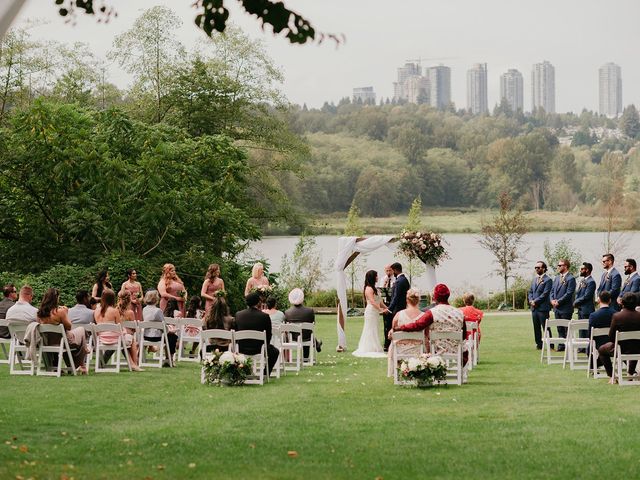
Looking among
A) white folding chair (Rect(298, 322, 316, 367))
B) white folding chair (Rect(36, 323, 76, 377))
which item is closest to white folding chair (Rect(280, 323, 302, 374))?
white folding chair (Rect(298, 322, 316, 367))

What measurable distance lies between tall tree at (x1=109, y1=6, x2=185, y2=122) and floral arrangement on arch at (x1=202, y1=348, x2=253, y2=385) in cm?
3190

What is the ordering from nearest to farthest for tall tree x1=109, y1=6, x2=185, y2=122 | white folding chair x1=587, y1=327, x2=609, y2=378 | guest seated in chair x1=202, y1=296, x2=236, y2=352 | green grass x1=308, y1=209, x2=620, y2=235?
1. white folding chair x1=587, y1=327, x2=609, y2=378
2. guest seated in chair x1=202, y1=296, x2=236, y2=352
3. tall tree x1=109, y1=6, x2=185, y2=122
4. green grass x1=308, y1=209, x2=620, y2=235

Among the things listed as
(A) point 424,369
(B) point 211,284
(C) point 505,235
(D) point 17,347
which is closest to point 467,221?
(C) point 505,235

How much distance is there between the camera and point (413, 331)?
15414mm

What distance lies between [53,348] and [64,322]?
0.40 m

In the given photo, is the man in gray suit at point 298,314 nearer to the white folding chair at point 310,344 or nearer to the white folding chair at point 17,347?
the white folding chair at point 310,344

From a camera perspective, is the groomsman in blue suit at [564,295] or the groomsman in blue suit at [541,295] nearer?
the groomsman in blue suit at [564,295]

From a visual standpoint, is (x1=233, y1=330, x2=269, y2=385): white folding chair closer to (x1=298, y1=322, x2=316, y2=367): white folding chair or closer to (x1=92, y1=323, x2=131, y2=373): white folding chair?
(x1=92, y1=323, x2=131, y2=373): white folding chair

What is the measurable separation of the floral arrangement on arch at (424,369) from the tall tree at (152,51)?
3290 cm

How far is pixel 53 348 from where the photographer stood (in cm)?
1572

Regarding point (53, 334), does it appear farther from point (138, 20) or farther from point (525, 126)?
point (525, 126)

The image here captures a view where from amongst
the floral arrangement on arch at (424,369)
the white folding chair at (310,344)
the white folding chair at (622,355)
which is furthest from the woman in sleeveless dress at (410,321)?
the white folding chair at (622,355)

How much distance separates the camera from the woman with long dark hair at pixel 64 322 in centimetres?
1569

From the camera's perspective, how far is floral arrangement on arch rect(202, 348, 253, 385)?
48.5 feet
